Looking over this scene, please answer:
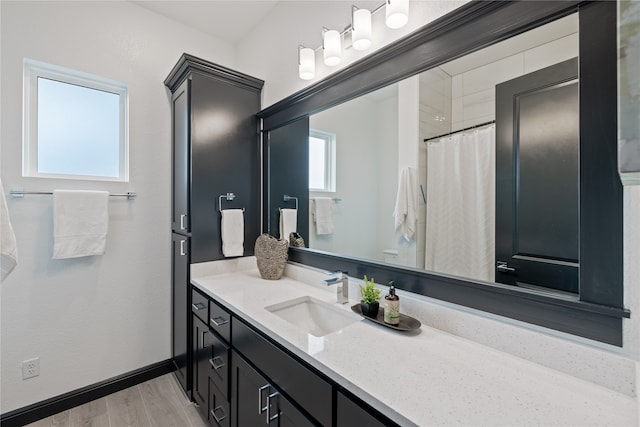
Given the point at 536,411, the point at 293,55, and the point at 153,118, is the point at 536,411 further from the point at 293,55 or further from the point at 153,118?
the point at 153,118

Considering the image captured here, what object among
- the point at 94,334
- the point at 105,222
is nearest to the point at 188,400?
the point at 94,334

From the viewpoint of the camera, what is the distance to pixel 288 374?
1004 mm

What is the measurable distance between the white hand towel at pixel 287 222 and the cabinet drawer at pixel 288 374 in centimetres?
82

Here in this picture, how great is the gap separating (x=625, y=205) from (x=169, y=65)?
2.80 metres

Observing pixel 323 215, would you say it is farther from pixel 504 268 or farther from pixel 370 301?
pixel 504 268

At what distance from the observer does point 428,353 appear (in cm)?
94

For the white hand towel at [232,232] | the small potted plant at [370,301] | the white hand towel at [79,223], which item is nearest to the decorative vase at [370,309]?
the small potted plant at [370,301]

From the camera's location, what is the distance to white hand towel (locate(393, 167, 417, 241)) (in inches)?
51.7

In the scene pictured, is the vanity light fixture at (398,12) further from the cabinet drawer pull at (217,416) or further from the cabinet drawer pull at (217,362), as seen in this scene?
the cabinet drawer pull at (217,416)

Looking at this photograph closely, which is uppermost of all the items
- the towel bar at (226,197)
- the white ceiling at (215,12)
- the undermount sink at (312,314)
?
the white ceiling at (215,12)

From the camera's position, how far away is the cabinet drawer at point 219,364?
1441 millimetres

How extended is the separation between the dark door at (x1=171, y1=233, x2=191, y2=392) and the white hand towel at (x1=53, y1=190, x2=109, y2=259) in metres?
0.47

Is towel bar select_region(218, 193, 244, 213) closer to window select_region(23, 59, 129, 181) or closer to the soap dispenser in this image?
window select_region(23, 59, 129, 181)

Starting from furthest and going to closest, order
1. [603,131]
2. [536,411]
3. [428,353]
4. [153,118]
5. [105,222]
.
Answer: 1. [153,118]
2. [105,222]
3. [428,353]
4. [603,131]
5. [536,411]
